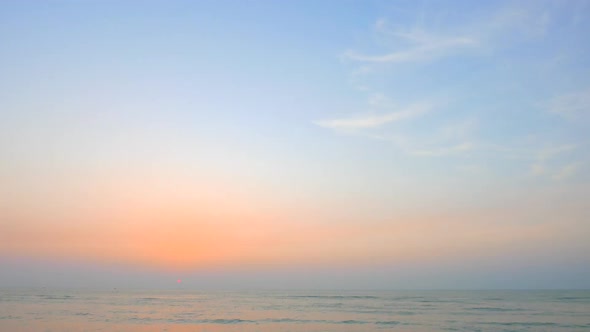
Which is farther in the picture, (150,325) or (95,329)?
(150,325)

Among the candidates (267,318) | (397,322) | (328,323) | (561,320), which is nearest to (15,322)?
(267,318)

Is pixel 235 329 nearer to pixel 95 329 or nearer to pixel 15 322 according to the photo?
pixel 95 329

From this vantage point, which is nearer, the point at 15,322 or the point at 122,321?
the point at 15,322

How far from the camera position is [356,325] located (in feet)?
139

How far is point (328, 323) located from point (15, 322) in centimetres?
2810

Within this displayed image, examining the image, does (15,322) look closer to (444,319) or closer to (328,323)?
(328,323)

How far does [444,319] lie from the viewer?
48.8m

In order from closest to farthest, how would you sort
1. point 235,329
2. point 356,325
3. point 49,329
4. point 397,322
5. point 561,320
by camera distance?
point 49,329 < point 235,329 < point 356,325 < point 397,322 < point 561,320

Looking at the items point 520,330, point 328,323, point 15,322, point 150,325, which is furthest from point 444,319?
point 15,322

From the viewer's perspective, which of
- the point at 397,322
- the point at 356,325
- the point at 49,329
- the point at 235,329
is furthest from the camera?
the point at 397,322

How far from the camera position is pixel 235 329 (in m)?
39.0

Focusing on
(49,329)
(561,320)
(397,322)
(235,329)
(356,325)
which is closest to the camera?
(49,329)

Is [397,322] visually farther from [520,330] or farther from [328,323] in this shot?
[520,330]

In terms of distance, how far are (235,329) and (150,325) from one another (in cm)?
814
